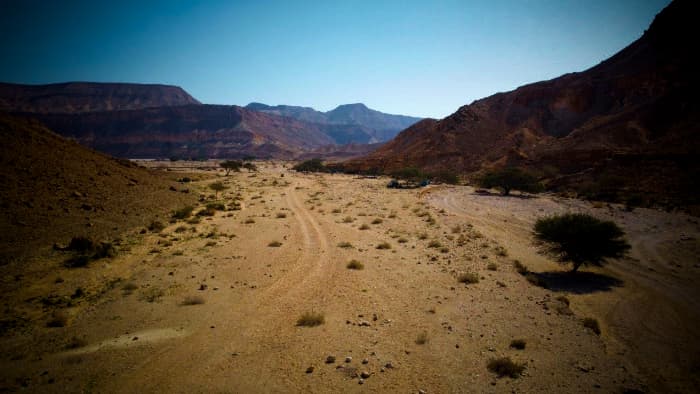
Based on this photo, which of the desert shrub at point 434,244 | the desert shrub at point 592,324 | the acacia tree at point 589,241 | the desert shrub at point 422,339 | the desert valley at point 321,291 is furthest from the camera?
the desert shrub at point 434,244

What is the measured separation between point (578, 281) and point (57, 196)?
2516 centimetres

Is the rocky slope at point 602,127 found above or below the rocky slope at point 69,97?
below

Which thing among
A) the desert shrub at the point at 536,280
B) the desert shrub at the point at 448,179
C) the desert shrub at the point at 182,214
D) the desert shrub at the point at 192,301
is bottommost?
the desert shrub at the point at 192,301

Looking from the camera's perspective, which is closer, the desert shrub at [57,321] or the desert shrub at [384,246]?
the desert shrub at [57,321]

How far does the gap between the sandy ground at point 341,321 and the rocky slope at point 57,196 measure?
2.03 m

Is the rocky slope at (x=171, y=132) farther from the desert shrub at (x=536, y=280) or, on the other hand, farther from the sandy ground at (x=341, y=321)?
the desert shrub at (x=536, y=280)

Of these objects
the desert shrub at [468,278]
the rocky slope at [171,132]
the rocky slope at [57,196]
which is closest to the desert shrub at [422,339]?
the desert shrub at [468,278]

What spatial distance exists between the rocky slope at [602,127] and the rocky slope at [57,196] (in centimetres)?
4498

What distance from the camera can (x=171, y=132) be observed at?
531 feet

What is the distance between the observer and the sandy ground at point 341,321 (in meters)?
5.72

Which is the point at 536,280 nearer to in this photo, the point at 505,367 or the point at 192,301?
the point at 505,367

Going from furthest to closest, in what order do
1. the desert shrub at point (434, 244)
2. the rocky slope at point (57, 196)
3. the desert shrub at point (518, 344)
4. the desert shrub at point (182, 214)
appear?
1. the desert shrub at point (182, 214)
2. the desert shrub at point (434, 244)
3. the rocky slope at point (57, 196)
4. the desert shrub at point (518, 344)

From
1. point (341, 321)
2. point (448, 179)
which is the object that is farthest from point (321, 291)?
point (448, 179)

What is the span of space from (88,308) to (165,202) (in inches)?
640
